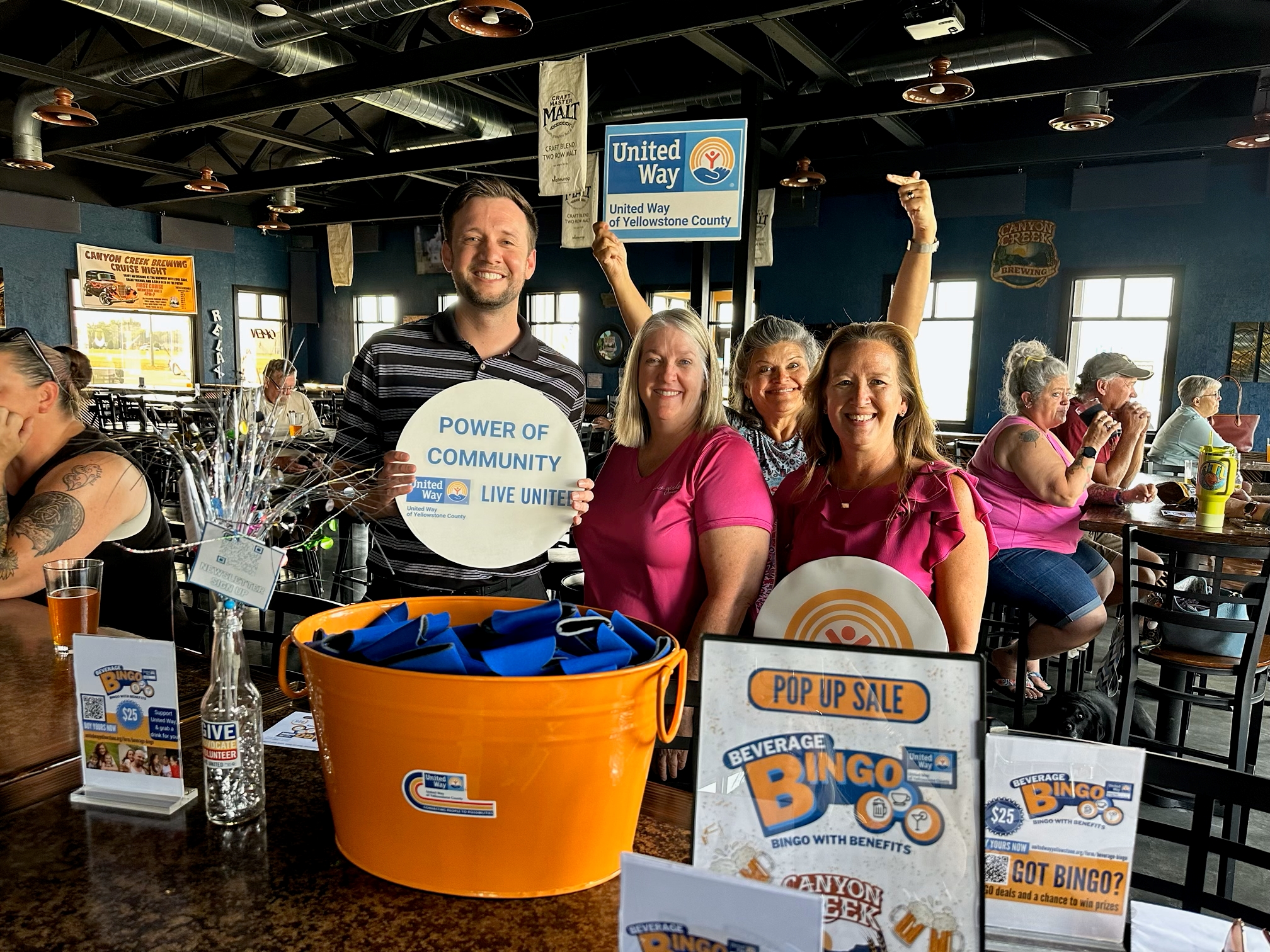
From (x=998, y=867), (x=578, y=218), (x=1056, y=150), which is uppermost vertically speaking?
(x=1056, y=150)

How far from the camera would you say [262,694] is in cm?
133

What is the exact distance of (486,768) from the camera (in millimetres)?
736

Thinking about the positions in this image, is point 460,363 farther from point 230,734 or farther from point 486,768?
point 486,768

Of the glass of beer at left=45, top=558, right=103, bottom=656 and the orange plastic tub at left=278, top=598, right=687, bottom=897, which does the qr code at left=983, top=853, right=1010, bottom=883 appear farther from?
the glass of beer at left=45, top=558, right=103, bottom=656

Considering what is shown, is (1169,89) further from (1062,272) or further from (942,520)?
(942,520)

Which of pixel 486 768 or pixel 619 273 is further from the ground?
pixel 619 273

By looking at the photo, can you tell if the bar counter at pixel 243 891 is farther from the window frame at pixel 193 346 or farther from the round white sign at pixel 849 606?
the window frame at pixel 193 346

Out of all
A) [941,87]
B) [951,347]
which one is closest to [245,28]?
[941,87]

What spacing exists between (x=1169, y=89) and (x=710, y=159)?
7.23 metres

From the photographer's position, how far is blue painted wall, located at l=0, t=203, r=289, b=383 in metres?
12.1

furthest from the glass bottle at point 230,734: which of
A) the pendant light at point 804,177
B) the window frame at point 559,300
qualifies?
the window frame at point 559,300

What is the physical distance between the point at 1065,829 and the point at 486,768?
0.51 meters

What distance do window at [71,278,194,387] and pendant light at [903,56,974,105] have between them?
12.1m

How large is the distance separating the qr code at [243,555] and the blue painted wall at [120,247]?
13.8m
